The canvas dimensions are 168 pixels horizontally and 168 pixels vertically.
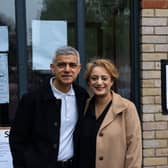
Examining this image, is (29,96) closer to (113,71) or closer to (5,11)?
(113,71)

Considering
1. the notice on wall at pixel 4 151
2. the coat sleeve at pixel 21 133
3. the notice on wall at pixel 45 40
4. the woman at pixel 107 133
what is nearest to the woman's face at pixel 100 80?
the woman at pixel 107 133

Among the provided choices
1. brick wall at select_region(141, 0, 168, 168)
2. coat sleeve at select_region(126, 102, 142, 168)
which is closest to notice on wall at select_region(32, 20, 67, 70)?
brick wall at select_region(141, 0, 168, 168)

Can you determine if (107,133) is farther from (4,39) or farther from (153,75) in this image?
(4,39)

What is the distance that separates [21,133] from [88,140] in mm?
426

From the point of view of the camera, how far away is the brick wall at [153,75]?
4.66m

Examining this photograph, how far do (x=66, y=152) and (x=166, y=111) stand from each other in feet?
6.03

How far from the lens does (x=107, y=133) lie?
311 centimetres

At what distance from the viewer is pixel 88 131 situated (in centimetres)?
316

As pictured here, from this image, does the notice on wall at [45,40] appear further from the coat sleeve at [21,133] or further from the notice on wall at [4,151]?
the coat sleeve at [21,133]

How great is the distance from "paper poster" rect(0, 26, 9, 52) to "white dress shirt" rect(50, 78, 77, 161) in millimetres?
1482

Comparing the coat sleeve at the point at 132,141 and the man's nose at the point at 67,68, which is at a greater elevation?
the man's nose at the point at 67,68

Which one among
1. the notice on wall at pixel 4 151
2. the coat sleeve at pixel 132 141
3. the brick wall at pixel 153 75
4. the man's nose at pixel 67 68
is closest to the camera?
the man's nose at pixel 67 68

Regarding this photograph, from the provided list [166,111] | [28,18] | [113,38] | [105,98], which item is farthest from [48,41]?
[105,98]

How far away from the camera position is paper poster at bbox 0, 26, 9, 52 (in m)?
4.52
